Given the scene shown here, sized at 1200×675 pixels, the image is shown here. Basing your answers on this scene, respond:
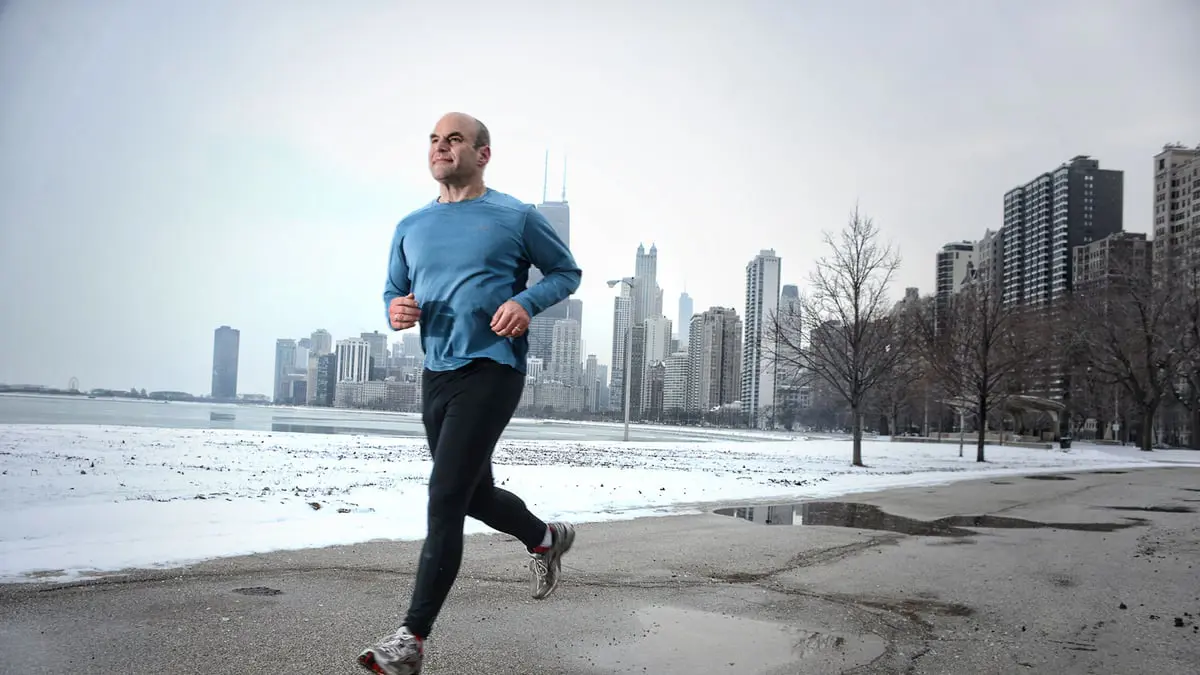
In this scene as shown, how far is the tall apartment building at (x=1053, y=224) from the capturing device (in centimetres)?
4506

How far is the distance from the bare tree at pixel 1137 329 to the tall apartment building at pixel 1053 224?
3457 mm

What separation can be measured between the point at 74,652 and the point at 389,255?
1.87 m

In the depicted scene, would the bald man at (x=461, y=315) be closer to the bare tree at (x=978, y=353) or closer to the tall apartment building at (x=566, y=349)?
the tall apartment building at (x=566, y=349)

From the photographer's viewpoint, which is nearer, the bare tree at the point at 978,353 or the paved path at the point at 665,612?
the paved path at the point at 665,612

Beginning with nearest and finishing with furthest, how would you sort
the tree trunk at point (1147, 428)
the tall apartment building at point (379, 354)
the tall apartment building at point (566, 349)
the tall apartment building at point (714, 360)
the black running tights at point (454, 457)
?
1. the black running tights at point (454, 457)
2. the tall apartment building at point (379, 354)
3. the tall apartment building at point (566, 349)
4. the tree trunk at point (1147, 428)
5. the tall apartment building at point (714, 360)

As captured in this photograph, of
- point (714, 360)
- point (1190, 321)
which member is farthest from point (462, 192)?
point (714, 360)

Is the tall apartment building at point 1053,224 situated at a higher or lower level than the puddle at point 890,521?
higher

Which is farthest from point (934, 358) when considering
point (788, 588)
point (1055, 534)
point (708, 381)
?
point (708, 381)

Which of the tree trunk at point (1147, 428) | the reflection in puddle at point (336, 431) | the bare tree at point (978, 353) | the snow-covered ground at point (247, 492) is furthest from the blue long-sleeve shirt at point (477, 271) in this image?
the tree trunk at point (1147, 428)

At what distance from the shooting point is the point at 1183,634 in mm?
3820

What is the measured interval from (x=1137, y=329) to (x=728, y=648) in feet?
140

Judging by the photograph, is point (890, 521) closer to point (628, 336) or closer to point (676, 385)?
point (628, 336)

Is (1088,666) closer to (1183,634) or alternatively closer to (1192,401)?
(1183,634)

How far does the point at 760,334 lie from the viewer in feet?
91.8
